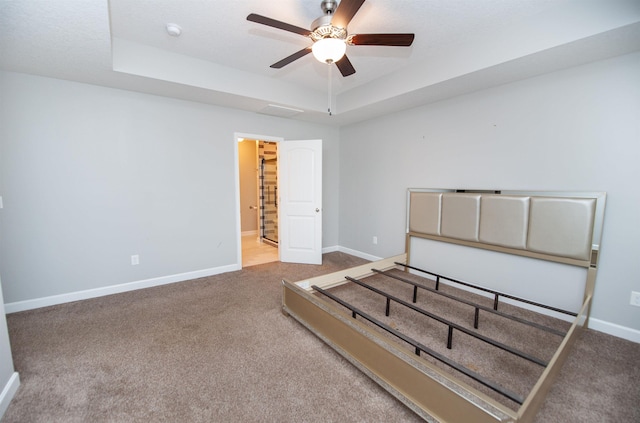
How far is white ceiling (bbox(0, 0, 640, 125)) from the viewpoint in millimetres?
1973

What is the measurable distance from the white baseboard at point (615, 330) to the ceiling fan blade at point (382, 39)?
3.02 metres

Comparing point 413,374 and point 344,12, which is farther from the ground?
point 344,12

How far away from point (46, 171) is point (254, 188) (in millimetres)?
4177

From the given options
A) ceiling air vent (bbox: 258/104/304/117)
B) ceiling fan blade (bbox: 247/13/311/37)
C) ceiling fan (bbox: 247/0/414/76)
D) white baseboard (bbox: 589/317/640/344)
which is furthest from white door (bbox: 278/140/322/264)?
white baseboard (bbox: 589/317/640/344)

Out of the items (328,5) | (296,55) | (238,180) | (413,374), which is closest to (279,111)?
(238,180)

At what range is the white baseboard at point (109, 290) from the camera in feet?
9.05

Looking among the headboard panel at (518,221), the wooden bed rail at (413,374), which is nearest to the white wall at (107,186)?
the wooden bed rail at (413,374)

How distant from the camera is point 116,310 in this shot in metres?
2.78

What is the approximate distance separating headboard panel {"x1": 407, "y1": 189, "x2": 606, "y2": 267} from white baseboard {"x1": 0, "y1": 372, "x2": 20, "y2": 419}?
399cm

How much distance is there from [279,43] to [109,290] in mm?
3424

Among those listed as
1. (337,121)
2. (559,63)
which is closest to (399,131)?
(337,121)

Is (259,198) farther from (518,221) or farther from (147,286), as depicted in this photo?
(518,221)

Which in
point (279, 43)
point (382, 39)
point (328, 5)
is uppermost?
point (279, 43)

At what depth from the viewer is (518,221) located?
2791 millimetres
